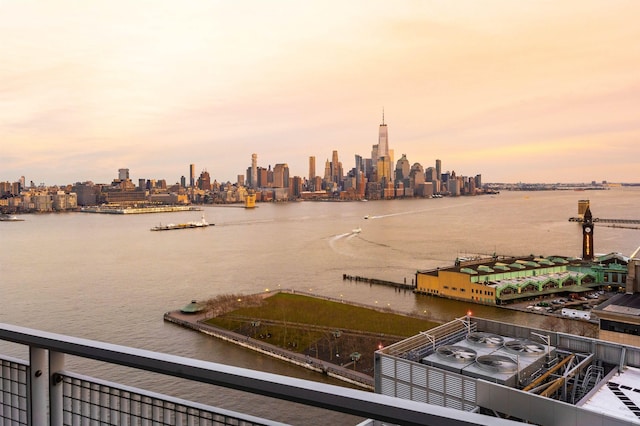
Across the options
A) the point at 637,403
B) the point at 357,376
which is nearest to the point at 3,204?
the point at 357,376

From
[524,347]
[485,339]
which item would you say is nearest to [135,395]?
[524,347]

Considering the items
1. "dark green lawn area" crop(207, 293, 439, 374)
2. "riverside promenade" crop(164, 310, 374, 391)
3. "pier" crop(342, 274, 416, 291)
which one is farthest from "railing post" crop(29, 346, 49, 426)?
"pier" crop(342, 274, 416, 291)

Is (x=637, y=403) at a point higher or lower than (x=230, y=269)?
higher

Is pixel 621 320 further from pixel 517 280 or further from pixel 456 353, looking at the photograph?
pixel 517 280

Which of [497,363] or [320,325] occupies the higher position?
[497,363]

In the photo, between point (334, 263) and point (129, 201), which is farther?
point (129, 201)

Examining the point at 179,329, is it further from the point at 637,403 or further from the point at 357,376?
the point at 637,403

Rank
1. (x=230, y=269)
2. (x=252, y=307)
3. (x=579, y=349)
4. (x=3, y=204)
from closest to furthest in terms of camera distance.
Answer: (x=579, y=349)
(x=252, y=307)
(x=230, y=269)
(x=3, y=204)
